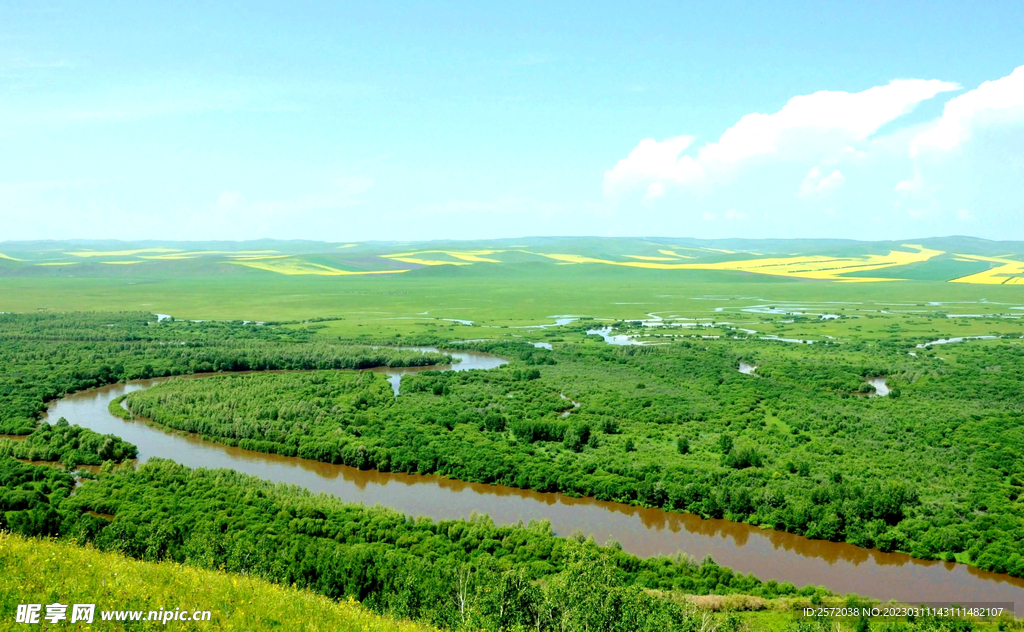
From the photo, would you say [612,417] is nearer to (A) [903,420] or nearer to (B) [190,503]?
(A) [903,420]

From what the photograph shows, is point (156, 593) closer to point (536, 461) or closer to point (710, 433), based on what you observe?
point (536, 461)

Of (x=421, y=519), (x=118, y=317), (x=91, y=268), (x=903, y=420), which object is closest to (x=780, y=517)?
(x=421, y=519)

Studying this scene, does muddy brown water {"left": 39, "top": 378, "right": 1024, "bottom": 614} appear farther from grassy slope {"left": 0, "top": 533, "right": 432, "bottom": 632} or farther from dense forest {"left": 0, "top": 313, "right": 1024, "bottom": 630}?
grassy slope {"left": 0, "top": 533, "right": 432, "bottom": 632}

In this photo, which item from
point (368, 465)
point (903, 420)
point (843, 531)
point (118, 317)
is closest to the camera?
point (843, 531)

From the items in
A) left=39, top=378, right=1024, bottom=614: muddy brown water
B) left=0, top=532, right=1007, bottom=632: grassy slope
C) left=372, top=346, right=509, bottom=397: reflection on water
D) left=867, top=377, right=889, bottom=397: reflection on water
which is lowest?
left=39, top=378, right=1024, bottom=614: muddy brown water

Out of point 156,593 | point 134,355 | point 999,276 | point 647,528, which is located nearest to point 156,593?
point 156,593

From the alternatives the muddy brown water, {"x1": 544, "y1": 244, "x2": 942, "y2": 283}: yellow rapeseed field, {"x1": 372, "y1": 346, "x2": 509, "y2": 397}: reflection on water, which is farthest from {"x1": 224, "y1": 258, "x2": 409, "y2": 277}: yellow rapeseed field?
the muddy brown water

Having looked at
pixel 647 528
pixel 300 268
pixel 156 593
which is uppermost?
pixel 300 268
